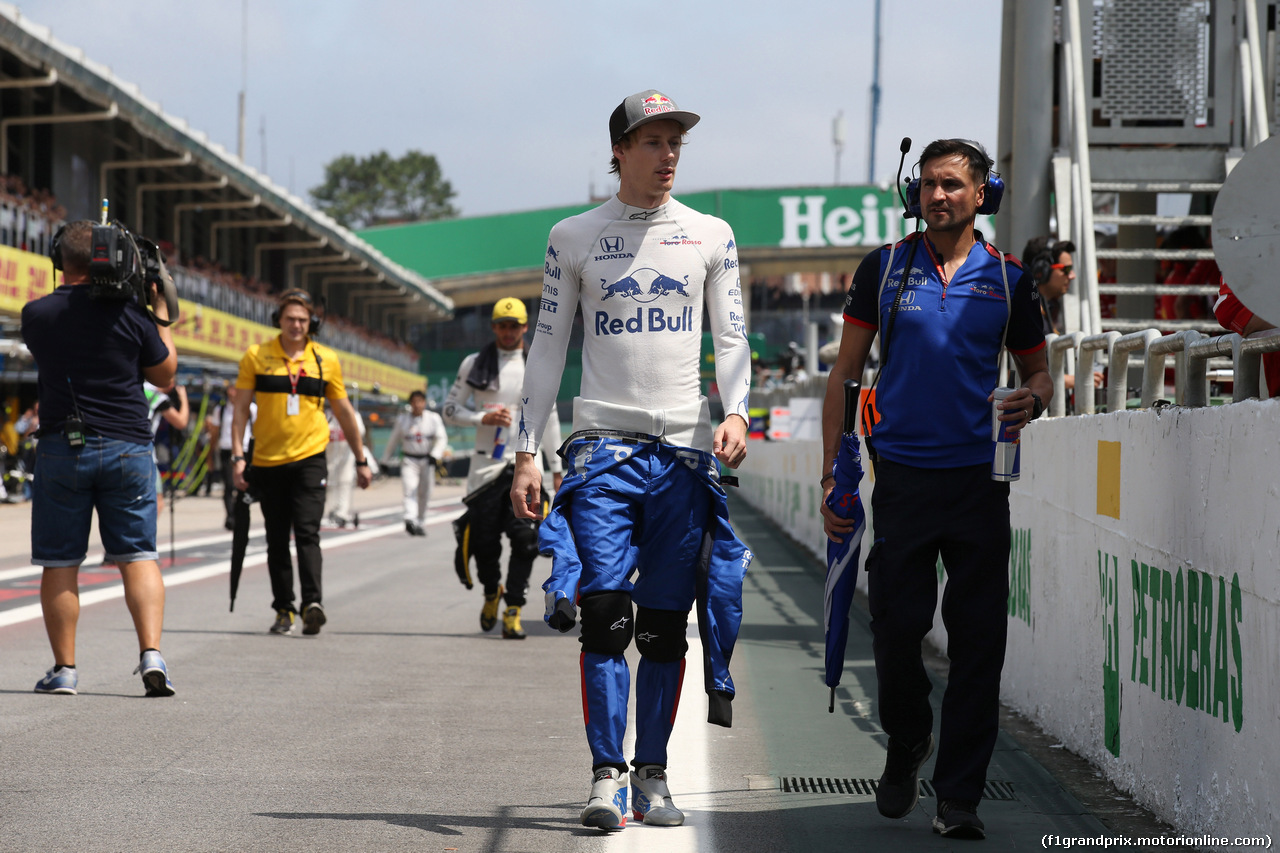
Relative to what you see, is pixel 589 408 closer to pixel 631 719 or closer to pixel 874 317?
pixel 874 317

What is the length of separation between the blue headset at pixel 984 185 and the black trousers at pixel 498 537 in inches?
200

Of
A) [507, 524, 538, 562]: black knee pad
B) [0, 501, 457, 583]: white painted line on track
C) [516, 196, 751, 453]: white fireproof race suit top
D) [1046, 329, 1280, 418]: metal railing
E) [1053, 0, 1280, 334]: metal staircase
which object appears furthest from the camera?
[0, 501, 457, 583]: white painted line on track

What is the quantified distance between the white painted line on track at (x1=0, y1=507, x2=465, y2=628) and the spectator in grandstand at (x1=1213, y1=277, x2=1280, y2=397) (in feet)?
21.8

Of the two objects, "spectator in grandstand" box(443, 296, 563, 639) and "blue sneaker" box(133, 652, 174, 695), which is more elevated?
"spectator in grandstand" box(443, 296, 563, 639)

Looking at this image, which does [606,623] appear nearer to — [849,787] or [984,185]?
[849,787]

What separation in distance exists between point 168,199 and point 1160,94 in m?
27.8

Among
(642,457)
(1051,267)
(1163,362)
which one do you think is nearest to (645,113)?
(642,457)

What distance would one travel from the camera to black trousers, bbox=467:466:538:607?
9609 mm

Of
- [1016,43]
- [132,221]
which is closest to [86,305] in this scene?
[1016,43]

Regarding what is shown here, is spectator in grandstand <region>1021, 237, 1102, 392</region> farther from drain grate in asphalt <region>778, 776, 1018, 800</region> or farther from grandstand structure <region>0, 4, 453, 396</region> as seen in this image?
grandstand structure <region>0, 4, 453, 396</region>

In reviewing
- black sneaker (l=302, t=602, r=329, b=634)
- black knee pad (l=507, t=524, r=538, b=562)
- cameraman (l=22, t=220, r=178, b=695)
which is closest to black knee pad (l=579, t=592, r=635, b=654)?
cameraman (l=22, t=220, r=178, b=695)

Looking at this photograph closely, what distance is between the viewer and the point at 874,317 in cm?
481

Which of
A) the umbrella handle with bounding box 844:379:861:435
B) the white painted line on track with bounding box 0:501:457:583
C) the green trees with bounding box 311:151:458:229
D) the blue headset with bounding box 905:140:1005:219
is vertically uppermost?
the green trees with bounding box 311:151:458:229

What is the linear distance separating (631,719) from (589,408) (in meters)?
2.24
